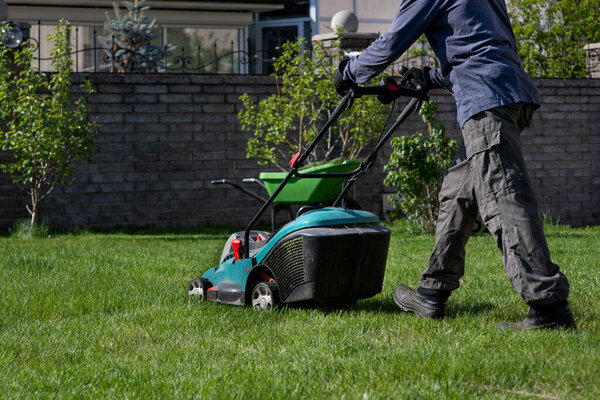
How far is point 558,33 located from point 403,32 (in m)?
13.4

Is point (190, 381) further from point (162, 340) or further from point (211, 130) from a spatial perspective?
point (211, 130)

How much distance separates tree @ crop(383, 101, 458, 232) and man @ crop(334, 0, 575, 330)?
18.9 feet

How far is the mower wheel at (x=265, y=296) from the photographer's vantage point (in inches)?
191

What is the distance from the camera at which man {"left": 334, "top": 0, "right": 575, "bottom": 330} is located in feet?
13.2

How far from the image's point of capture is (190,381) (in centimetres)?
332

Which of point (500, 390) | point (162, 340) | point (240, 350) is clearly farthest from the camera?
point (162, 340)

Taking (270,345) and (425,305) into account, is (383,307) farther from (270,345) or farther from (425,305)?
(270,345)

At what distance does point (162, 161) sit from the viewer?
11.9 m

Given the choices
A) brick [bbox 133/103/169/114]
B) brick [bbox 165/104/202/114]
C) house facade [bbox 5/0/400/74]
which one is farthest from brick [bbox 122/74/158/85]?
house facade [bbox 5/0/400/74]

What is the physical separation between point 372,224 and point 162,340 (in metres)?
1.44

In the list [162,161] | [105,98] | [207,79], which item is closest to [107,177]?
[162,161]

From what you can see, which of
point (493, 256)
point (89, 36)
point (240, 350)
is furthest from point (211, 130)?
point (240, 350)

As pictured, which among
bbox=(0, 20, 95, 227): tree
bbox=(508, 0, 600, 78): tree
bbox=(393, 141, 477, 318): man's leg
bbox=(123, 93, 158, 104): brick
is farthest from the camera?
bbox=(508, 0, 600, 78): tree

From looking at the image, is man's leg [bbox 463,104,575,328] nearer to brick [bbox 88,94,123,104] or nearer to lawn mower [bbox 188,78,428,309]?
lawn mower [bbox 188,78,428,309]
